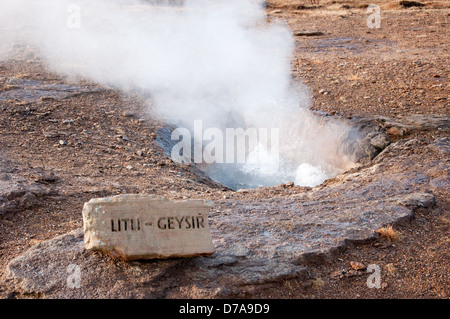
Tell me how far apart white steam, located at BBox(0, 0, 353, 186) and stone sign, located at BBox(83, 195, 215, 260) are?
331cm

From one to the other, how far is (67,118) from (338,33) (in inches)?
284

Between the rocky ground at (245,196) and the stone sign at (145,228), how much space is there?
5.5 inches

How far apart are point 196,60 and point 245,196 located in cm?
470

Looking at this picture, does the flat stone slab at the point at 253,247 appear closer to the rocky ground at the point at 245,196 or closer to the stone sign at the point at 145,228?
the rocky ground at the point at 245,196

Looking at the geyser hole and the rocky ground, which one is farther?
the geyser hole

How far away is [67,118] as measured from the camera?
5.79 m

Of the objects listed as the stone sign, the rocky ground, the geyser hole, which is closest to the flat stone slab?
the rocky ground

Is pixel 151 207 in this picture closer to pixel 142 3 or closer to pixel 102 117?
pixel 102 117

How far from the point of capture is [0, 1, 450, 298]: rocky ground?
2.84 m

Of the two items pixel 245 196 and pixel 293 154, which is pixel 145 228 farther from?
pixel 293 154

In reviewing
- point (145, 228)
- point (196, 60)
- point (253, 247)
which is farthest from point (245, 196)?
point (196, 60)

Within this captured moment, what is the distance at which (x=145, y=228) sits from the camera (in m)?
2.79

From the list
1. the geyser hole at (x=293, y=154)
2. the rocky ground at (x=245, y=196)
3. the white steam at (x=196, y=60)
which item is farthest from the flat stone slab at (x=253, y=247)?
the white steam at (x=196, y=60)

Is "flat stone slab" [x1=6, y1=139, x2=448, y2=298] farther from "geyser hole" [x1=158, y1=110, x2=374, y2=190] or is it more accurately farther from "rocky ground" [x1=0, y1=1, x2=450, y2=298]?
"geyser hole" [x1=158, y1=110, x2=374, y2=190]
